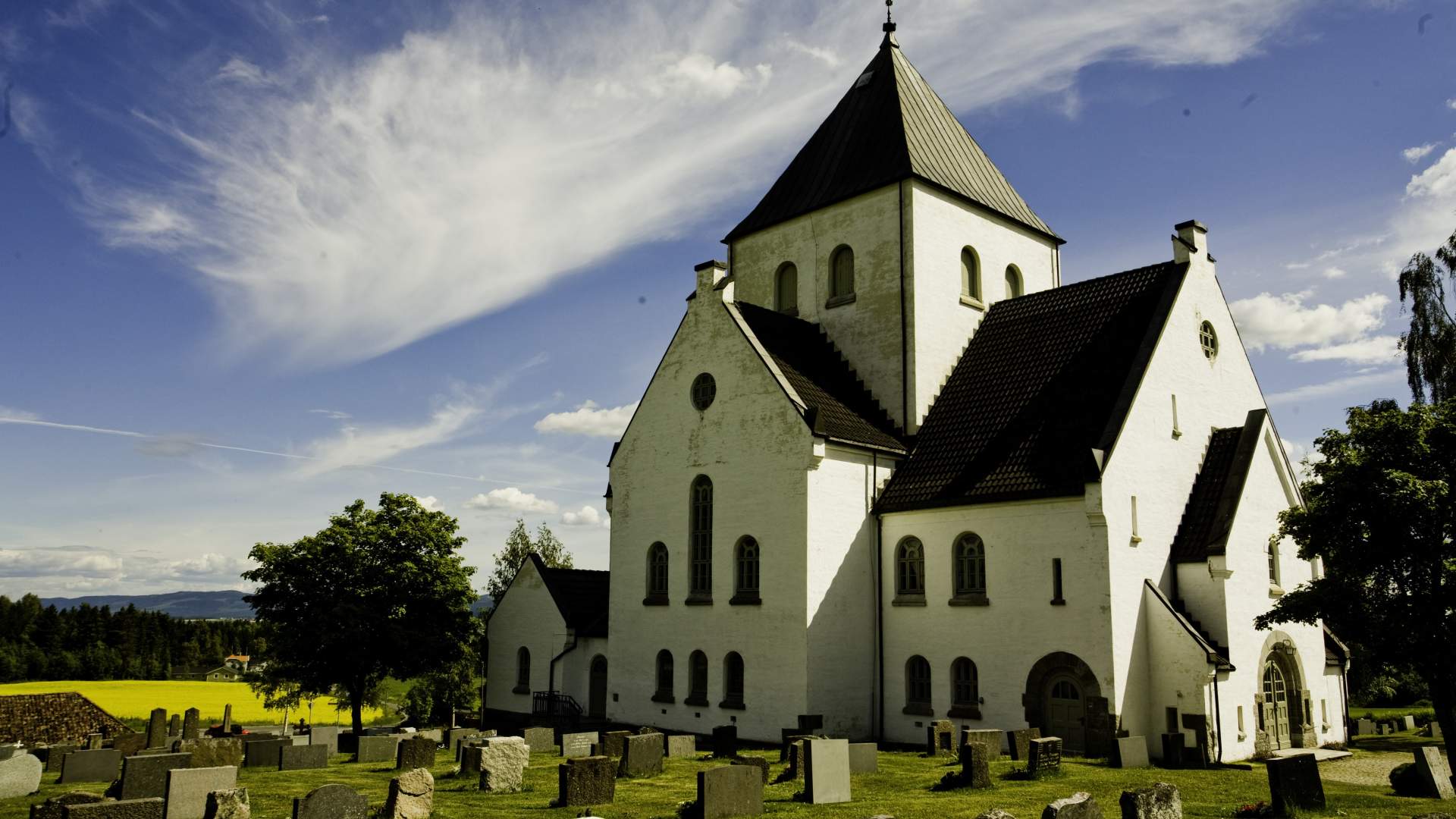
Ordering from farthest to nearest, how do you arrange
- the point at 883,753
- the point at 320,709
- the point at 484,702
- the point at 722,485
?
the point at 320,709 → the point at 484,702 → the point at 722,485 → the point at 883,753

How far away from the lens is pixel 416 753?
20656 millimetres

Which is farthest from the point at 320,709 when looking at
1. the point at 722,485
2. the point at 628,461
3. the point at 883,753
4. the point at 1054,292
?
the point at 1054,292

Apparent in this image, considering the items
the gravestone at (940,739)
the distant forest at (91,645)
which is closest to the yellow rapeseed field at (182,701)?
the distant forest at (91,645)

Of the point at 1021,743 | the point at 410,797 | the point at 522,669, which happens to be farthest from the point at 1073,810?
the point at 522,669

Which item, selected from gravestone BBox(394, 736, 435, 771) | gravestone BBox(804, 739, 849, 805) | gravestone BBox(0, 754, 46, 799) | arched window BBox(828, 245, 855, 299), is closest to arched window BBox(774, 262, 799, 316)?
arched window BBox(828, 245, 855, 299)

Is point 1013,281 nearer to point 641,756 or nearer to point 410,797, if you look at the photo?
point 641,756

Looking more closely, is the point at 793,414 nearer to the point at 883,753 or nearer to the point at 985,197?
the point at 883,753

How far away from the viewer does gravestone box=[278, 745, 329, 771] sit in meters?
22.5

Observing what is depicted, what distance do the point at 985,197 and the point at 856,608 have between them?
44.4ft

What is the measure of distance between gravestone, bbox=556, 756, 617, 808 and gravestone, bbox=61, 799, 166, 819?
5.44m

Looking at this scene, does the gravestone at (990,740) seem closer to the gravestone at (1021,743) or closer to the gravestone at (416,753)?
the gravestone at (1021,743)

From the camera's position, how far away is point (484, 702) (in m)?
34.8

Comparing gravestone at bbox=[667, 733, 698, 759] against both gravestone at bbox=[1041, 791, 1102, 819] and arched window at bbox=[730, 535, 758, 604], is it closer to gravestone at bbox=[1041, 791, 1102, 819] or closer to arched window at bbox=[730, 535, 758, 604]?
arched window at bbox=[730, 535, 758, 604]

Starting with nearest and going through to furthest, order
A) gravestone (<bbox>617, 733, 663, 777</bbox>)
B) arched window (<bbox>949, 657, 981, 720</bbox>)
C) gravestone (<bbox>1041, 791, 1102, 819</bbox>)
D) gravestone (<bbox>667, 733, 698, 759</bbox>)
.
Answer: gravestone (<bbox>1041, 791, 1102, 819</bbox>) → gravestone (<bbox>617, 733, 663, 777</bbox>) → gravestone (<bbox>667, 733, 698, 759</bbox>) → arched window (<bbox>949, 657, 981, 720</bbox>)
